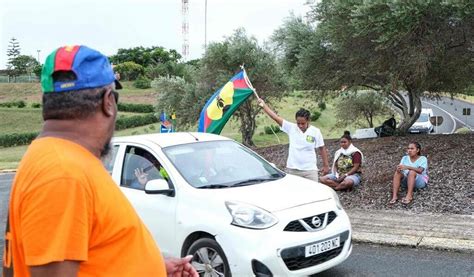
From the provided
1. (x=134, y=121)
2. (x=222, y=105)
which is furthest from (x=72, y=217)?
(x=134, y=121)

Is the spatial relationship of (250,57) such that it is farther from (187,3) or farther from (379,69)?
(187,3)

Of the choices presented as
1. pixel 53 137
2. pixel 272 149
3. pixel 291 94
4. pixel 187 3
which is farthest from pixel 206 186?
pixel 187 3

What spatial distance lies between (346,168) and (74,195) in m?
8.97

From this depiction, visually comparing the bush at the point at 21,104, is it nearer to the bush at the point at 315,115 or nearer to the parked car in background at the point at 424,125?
the bush at the point at 315,115

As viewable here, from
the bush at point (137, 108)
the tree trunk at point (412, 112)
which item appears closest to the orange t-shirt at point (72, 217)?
the tree trunk at point (412, 112)

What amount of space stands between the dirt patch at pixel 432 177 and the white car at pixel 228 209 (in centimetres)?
370

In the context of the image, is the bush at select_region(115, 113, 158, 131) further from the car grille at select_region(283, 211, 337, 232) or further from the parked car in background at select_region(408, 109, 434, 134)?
the car grille at select_region(283, 211, 337, 232)

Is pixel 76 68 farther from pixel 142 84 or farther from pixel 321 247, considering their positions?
pixel 142 84

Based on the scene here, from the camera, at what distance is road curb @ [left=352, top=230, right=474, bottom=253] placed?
666 centimetres

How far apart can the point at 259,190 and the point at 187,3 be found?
283 feet

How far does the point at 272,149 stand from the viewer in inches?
697

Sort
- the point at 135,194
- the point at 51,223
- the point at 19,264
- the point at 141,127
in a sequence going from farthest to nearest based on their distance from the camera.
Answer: the point at 141,127, the point at 135,194, the point at 19,264, the point at 51,223

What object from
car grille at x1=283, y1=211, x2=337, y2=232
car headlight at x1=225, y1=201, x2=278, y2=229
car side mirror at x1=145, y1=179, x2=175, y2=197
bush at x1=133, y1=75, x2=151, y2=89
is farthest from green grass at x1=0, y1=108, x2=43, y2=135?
car grille at x1=283, y1=211, x2=337, y2=232

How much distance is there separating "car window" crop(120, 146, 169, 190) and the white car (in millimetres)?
12
